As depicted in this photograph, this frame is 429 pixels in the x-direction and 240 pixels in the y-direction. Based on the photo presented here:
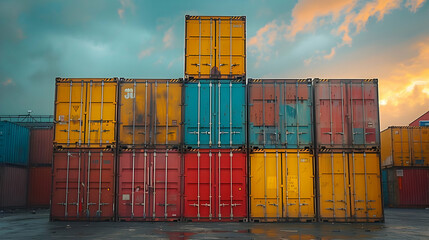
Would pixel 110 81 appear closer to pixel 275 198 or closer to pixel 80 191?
pixel 80 191

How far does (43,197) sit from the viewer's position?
37.5 metres

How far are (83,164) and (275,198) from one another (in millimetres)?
9635

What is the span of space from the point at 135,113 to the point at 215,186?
5.43 meters

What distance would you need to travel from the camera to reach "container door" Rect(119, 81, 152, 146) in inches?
841

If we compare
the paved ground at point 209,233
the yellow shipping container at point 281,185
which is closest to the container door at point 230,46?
the yellow shipping container at point 281,185

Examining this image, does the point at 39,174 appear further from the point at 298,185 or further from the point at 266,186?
the point at 298,185

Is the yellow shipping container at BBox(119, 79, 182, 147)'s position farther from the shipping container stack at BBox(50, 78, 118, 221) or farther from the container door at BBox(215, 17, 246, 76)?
the container door at BBox(215, 17, 246, 76)

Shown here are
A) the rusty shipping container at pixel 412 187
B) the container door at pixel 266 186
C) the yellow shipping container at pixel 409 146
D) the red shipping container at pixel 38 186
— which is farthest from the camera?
the yellow shipping container at pixel 409 146

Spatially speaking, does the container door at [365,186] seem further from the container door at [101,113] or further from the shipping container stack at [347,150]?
the container door at [101,113]

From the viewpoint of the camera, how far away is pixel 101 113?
21.5m

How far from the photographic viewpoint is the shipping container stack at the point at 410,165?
3875 cm

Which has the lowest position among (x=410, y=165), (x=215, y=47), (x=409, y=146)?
(x=410, y=165)

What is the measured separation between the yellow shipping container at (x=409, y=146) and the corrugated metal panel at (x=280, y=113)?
69.0 feet

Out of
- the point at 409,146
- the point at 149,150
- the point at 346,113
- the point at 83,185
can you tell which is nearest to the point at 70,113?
the point at 83,185
